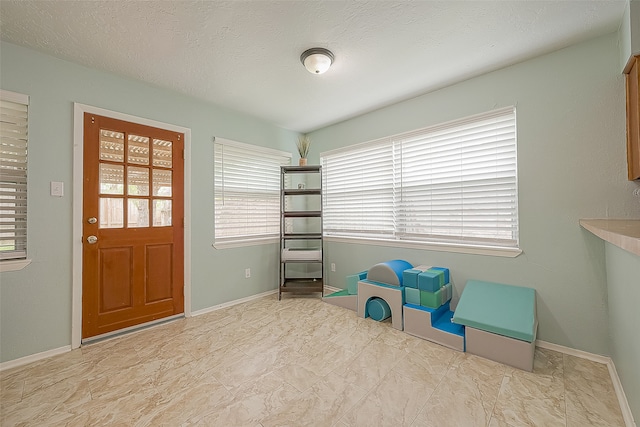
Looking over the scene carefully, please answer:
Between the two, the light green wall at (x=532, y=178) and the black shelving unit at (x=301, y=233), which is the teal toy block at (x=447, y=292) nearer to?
the light green wall at (x=532, y=178)

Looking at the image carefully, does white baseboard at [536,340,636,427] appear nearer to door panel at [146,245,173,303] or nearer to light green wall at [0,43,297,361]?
door panel at [146,245,173,303]

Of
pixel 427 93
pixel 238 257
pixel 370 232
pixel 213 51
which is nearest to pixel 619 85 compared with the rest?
pixel 427 93

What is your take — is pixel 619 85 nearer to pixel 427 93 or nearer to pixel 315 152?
pixel 427 93

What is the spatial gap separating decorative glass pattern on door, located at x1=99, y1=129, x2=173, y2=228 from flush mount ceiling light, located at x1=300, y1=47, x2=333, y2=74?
176 cm

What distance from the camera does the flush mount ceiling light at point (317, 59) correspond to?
7.11 feet

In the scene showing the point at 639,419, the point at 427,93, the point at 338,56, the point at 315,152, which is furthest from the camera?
the point at 315,152

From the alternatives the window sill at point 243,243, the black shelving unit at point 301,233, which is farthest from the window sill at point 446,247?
the window sill at point 243,243

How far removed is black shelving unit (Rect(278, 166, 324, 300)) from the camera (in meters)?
3.56

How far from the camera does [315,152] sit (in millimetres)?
4242

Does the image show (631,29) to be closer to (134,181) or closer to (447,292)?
(447,292)

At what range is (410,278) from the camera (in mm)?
2617

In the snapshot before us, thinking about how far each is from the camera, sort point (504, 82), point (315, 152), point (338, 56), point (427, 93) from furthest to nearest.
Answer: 1. point (315, 152)
2. point (427, 93)
3. point (504, 82)
4. point (338, 56)

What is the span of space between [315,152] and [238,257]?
6.59 feet

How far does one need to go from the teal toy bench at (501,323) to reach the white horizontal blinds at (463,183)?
0.52 metres
